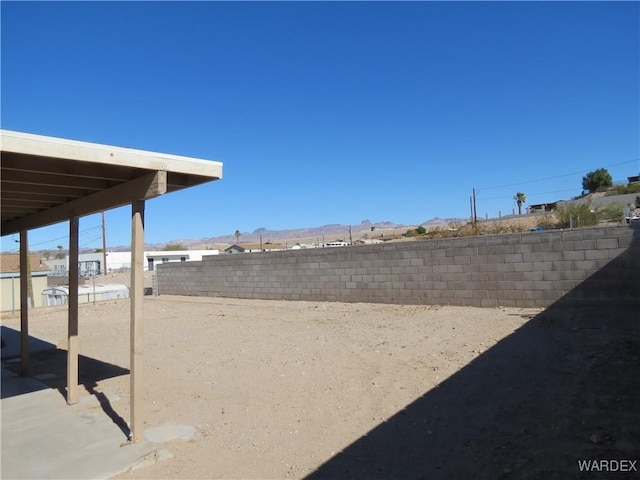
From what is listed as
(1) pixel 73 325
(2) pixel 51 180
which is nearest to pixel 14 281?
(1) pixel 73 325

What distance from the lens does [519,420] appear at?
182 inches

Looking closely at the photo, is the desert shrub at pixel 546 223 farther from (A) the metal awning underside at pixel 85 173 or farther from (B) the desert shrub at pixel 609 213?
(A) the metal awning underside at pixel 85 173

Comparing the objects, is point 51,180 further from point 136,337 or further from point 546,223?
point 546,223

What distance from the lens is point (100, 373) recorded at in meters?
7.78

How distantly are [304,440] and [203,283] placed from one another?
1837cm

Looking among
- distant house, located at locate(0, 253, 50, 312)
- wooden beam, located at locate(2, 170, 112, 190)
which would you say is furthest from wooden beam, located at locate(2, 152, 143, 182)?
distant house, located at locate(0, 253, 50, 312)

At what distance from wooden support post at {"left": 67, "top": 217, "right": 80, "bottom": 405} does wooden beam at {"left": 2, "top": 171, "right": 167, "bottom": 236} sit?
265 mm

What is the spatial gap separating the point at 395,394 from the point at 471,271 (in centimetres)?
700

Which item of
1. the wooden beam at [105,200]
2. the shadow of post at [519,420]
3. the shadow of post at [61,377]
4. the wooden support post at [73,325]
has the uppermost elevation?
the wooden beam at [105,200]

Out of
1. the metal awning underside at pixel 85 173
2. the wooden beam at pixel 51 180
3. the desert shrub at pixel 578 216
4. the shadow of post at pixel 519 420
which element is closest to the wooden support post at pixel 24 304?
the metal awning underside at pixel 85 173

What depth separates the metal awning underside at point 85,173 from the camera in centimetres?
406

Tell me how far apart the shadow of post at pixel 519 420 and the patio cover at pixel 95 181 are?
2.51m

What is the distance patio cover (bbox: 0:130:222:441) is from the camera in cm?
414

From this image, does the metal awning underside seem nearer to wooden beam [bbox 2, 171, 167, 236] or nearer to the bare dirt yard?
wooden beam [bbox 2, 171, 167, 236]
